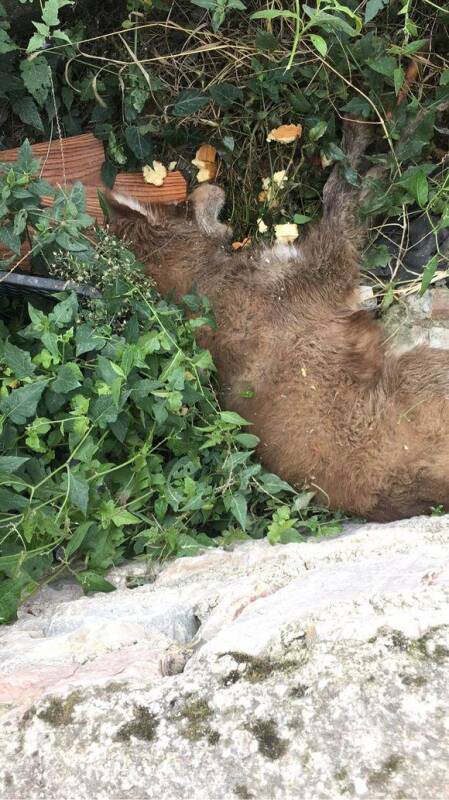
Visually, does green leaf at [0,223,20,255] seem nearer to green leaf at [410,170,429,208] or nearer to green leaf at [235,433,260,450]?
green leaf at [235,433,260,450]

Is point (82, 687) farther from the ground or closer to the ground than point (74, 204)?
closer to the ground

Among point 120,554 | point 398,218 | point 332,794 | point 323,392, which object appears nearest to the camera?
point 332,794

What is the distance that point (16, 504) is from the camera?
255 cm

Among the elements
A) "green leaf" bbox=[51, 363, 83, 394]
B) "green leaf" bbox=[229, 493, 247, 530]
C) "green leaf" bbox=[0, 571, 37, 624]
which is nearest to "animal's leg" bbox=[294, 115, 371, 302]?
"green leaf" bbox=[229, 493, 247, 530]

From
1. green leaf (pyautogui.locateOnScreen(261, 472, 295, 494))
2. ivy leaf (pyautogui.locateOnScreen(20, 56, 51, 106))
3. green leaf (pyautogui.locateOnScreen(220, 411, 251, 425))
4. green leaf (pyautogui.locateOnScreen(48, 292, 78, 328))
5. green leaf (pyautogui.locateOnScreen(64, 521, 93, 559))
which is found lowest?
green leaf (pyautogui.locateOnScreen(261, 472, 295, 494))

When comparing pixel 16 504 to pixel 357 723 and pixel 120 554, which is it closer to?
pixel 120 554

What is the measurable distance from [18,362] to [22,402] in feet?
0.60

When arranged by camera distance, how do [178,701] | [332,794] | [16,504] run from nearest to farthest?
[332,794], [178,701], [16,504]

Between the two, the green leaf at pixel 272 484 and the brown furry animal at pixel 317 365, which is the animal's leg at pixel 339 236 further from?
the green leaf at pixel 272 484

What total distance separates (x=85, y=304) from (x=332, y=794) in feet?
7.59

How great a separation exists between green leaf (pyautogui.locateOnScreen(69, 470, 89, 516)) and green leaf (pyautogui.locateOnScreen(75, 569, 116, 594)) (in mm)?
254

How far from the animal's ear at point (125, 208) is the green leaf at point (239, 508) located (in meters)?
1.41

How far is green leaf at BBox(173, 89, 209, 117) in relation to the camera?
128 inches

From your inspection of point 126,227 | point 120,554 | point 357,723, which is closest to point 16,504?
point 120,554
